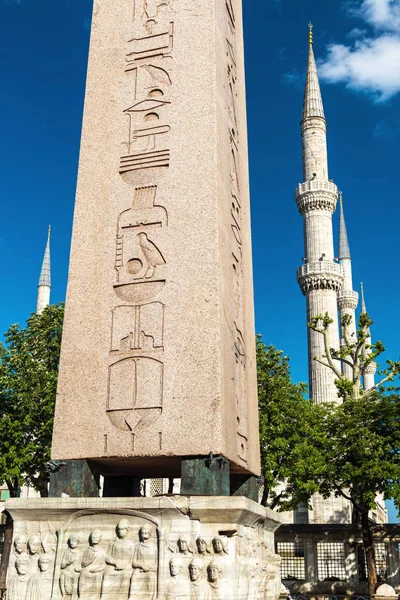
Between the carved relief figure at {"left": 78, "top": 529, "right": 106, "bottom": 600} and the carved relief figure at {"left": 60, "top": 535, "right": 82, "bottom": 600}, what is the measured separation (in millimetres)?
48

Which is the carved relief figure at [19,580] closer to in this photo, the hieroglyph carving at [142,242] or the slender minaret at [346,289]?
the hieroglyph carving at [142,242]

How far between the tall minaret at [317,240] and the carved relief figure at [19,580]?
100 feet

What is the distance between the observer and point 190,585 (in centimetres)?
515

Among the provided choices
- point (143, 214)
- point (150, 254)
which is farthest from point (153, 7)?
point (150, 254)

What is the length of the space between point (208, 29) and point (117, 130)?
1.37 metres

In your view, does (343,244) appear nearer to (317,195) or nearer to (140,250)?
(317,195)

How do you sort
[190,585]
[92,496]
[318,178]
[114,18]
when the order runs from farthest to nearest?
[318,178] < [114,18] < [92,496] < [190,585]

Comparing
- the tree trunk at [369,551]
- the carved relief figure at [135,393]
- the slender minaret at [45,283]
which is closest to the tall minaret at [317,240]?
the tree trunk at [369,551]

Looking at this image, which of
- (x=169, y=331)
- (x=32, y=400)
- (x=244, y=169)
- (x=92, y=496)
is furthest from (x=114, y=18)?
(x=32, y=400)

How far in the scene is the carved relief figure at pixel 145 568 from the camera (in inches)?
202

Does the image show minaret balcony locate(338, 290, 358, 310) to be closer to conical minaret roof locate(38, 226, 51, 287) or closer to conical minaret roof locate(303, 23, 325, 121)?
conical minaret roof locate(303, 23, 325, 121)

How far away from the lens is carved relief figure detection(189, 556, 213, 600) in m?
5.12

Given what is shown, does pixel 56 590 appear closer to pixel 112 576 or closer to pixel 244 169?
pixel 112 576

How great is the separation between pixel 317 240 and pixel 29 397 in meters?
23.1
